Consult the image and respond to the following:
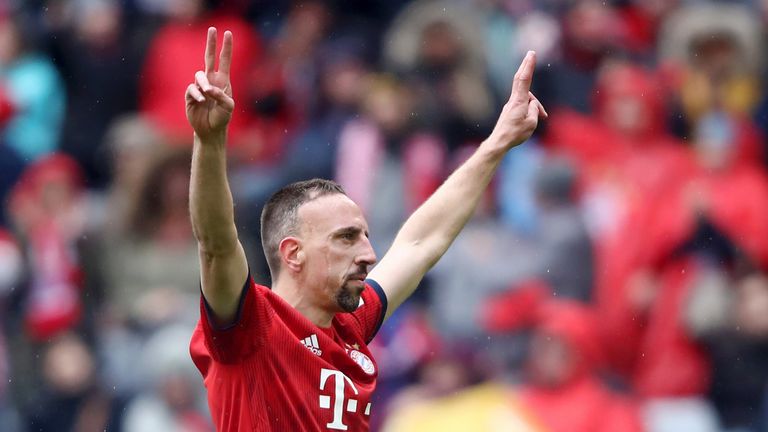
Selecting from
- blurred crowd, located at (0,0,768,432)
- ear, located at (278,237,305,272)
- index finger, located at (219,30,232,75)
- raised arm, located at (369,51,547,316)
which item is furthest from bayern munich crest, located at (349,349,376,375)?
blurred crowd, located at (0,0,768,432)

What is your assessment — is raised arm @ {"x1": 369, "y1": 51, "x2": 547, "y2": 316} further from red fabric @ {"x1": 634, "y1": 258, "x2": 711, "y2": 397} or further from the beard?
red fabric @ {"x1": 634, "y1": 258, "x2": 711, "y2": 397}

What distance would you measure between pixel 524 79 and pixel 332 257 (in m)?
1.06

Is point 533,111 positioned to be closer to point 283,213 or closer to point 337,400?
point 283,213

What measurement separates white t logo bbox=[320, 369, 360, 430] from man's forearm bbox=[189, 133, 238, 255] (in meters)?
0.70

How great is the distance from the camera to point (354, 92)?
1125cm

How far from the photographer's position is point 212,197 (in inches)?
181

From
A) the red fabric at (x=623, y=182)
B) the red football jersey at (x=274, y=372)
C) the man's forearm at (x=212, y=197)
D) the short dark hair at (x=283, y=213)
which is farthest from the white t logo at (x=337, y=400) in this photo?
the red fabric at (x=623, y=182)

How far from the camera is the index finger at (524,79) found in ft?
18.6

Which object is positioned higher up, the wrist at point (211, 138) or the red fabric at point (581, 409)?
the wrist at point (211, 138)

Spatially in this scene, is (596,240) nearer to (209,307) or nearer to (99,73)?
(99,73)


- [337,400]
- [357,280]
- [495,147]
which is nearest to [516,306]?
[495,147]

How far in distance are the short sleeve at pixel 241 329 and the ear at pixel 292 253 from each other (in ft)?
1.03

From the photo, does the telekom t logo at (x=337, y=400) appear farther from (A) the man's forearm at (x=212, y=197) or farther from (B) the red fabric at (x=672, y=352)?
(B) the red fabric at (x=672, y=352)

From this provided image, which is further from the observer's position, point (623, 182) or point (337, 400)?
point (623, 182)
